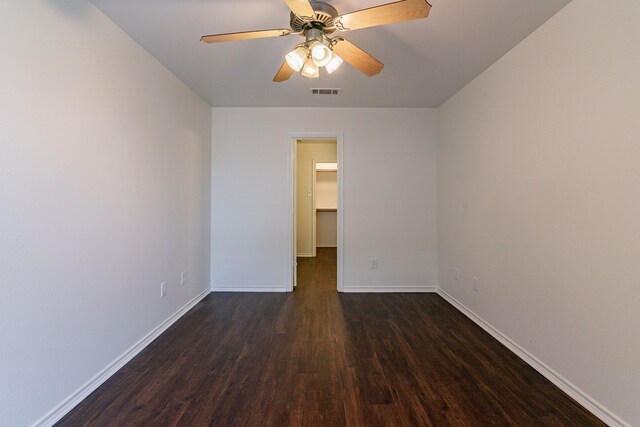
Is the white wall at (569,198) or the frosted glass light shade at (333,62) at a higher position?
the frosted glass light shade at (333,62)

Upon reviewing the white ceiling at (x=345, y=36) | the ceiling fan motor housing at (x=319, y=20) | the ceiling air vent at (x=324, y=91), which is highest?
the ceiling air vent at (x=324, y=91)

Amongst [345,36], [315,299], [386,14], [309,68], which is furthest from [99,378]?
[345,36]

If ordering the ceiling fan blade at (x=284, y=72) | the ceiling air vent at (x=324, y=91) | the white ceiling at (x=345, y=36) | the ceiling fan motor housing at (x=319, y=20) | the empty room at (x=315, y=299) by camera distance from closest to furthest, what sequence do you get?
the empty room at (x=315, y=299), the ceiling fan motor housing at (x=319, y=20), the white ceiling at (x=345, y=36), the ceiling fan blade at (x=284, y=72), the ceiling air vent at (x=324, y=91)

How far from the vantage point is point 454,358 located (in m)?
2.11

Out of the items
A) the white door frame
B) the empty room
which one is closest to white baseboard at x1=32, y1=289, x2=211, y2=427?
the empty room

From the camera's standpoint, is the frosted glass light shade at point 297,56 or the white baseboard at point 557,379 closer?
the white baseboard at point 557,379

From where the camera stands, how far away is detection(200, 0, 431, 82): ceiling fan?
1.31 m

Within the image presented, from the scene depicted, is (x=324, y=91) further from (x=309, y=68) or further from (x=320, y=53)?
(x=320, y=53)

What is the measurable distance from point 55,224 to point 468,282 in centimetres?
335

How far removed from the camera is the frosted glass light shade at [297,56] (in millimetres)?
1641

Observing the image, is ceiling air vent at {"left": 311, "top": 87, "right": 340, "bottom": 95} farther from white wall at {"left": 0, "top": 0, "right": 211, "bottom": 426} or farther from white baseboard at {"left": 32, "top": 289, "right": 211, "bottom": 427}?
white baseboard at {"left": 32, "top": 289, "right": 211, "bottom": 427}

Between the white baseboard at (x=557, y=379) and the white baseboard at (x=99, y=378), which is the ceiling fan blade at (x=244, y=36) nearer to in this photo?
the white baseboard at (x=99, y=378)

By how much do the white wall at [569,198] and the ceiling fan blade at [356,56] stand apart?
1.18m

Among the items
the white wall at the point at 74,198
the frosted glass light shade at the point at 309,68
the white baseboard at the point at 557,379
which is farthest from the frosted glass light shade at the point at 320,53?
the white baseboard at the point at 557,379
